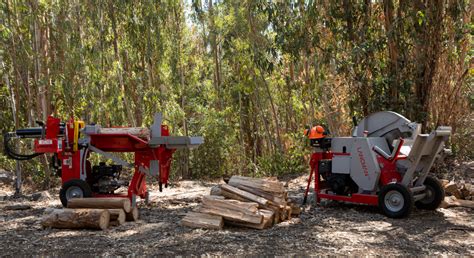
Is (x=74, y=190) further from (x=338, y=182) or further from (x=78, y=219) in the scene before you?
(x=338, y=182)

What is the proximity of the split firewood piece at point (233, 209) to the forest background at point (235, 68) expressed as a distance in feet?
14.1

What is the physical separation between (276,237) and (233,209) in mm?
814

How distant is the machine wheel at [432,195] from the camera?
300 inches

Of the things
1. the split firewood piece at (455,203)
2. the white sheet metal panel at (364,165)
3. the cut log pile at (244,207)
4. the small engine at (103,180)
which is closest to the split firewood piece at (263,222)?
the cut log pile at (244,207)

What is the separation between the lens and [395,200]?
7.22 metres

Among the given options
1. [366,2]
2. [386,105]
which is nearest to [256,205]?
[386,105]

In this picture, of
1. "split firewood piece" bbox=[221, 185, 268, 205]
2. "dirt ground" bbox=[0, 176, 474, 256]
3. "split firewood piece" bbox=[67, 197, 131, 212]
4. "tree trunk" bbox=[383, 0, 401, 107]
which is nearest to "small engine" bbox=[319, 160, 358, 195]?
"dirt ground" bbox=[0, 176, 474, 256]

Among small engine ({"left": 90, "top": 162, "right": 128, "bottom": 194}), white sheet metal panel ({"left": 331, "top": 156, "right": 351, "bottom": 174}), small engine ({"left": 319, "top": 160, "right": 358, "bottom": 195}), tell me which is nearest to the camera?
white sheet metal panel ({"left": 331, "top": 156, "right": 351, "bottom": 174})

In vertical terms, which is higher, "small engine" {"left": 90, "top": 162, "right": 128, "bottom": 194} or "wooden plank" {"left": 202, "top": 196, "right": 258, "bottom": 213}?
"small engine" {"left": 90, "top": 162, "right": 128, "bottom": 194}

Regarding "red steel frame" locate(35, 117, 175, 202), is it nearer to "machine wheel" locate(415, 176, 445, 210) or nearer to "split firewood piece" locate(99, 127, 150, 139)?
"split firewood piece" locate(99, 127, 150, 139)

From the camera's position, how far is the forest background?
1013cm

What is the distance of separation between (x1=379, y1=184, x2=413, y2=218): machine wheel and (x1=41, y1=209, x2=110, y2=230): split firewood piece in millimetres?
4174

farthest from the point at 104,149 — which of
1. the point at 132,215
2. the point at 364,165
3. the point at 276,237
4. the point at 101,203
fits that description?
the point at 364,165

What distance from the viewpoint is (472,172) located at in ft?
32.8
